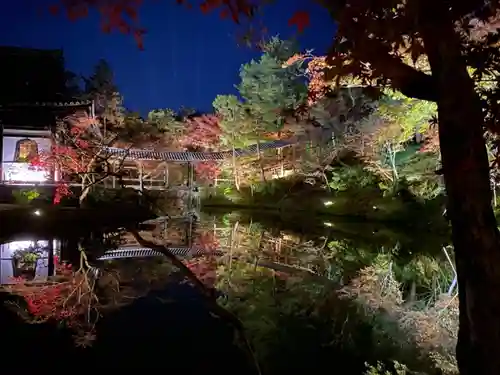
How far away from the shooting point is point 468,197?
2293 mm

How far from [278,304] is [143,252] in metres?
4.87

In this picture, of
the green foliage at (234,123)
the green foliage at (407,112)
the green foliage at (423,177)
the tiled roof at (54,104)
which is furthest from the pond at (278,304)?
the green foliage at (234,123)

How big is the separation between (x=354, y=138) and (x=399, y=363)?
11.9 meters

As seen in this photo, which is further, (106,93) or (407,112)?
(106,93)

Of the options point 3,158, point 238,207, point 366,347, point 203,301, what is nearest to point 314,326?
point 366,347

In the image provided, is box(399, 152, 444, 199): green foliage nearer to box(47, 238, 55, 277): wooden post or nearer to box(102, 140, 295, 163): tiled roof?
box(102, 140, 295, 163): tiled roof

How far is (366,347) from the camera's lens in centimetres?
411

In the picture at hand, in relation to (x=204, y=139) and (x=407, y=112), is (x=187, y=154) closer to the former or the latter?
(x=204, y=139)

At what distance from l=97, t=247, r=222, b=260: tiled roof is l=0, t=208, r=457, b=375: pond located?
54mm

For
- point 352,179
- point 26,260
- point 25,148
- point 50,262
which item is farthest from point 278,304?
point 25,148

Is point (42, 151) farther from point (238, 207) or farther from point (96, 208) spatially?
point (238, 207)

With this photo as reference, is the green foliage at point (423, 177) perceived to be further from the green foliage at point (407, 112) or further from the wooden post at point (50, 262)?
the wooden post at point (50, 262)

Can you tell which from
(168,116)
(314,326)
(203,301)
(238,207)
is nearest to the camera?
(314,326)

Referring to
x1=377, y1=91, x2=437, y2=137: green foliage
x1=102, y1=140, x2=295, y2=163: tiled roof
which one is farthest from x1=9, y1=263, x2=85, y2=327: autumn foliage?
x1=102, y1=140, x2=295, y2=163: tiled roof
